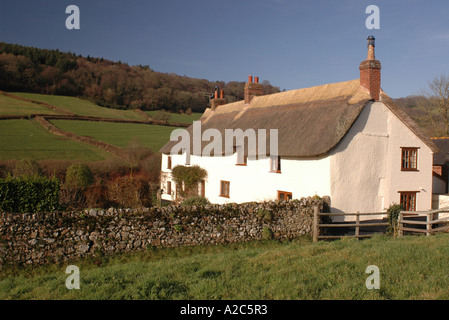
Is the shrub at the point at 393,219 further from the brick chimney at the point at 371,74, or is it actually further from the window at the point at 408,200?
the brick chimney at the point at 371,74

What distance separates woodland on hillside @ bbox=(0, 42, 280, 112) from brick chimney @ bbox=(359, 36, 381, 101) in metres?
36.6

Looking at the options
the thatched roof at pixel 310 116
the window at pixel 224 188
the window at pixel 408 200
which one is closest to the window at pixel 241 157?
the thatched roof at pixel 310 116

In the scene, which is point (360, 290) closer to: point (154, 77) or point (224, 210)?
point (224, 210)

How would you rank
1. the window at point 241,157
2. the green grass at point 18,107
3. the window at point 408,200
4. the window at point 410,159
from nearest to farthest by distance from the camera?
the window at point 408,200
the window at point 410,159
the window at point 241,157
the green grass at point 18,107

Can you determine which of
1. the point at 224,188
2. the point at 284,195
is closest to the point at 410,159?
the point at 284,195

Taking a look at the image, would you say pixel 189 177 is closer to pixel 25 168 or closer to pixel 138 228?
pixel 25 168

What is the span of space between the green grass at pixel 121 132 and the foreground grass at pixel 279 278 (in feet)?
101

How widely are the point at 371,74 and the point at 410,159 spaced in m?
4.76

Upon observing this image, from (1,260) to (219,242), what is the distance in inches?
259

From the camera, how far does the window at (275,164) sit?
18594 millimetres

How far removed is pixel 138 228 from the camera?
1174 centimetres

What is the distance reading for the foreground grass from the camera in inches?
245
